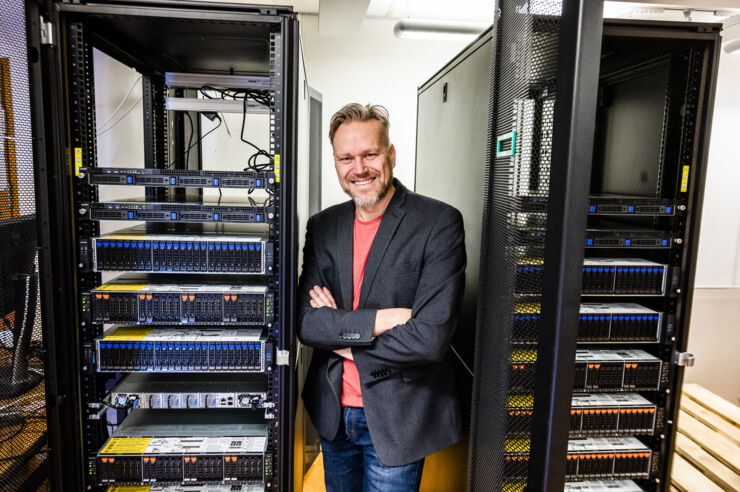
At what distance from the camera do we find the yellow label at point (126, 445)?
1.65 meters

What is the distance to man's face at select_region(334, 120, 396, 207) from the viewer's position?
57.2 inches

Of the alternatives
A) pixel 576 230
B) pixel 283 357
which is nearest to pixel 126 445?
pixel 283 357

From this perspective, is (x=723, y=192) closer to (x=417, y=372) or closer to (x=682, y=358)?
(x=682, y=358)

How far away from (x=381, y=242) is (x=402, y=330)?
30 centimetres

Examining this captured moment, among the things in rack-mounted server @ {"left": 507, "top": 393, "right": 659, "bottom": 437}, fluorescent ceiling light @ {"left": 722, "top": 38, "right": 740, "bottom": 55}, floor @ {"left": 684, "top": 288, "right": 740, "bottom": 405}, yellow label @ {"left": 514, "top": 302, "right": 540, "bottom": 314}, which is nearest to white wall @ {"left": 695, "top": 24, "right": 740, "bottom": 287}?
floor @ {"left": 684, "top": 288, "right": 740, "bottom": 405}

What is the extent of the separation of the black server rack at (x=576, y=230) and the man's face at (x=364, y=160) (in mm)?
336

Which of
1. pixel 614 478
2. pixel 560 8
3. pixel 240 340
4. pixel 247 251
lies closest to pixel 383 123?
pixel 247 251

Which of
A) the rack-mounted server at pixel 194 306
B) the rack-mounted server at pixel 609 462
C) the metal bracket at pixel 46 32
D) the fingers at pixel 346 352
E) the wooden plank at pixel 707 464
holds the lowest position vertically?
the wooden plank at pixel 707 464

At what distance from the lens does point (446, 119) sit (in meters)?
2.11

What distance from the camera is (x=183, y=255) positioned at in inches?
64.7

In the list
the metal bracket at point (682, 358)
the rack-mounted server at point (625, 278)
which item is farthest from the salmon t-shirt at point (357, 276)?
the metal bracket at point (682, 358)

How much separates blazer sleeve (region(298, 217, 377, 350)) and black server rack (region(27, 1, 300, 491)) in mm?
67

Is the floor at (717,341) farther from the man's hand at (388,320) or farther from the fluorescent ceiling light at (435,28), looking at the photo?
the man's hand at (388,320)

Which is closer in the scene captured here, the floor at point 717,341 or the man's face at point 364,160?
the man's face at point 364,160
